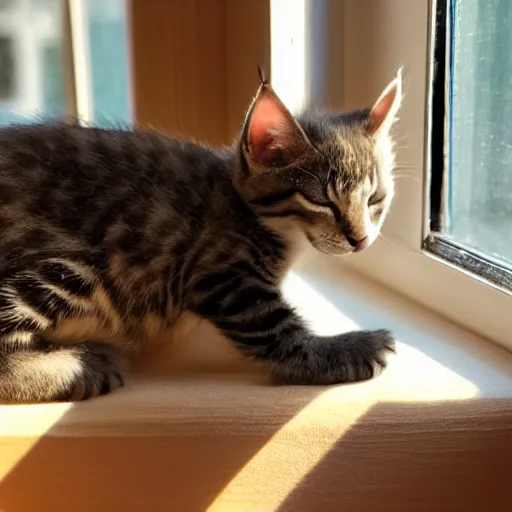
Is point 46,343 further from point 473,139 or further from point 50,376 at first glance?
point 473,139

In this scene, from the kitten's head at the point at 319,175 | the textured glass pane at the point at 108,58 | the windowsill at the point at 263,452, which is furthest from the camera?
the textured glass pane at the point at 108,58

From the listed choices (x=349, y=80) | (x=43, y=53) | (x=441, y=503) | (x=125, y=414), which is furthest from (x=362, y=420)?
(x=43, y=53)

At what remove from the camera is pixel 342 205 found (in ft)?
3.62

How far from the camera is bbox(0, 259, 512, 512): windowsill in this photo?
975 millimetres

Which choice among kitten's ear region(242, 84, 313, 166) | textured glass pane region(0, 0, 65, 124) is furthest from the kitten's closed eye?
textured glass pane region(0, 0, 65, 124)

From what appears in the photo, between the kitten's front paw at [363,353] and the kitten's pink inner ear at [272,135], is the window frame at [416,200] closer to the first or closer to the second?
the kitten's front paw at [363,353]

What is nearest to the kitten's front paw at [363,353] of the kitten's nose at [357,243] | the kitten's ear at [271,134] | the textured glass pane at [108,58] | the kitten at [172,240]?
the kitten at [172,240]

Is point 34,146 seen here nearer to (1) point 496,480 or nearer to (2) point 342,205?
(2) point 342,205

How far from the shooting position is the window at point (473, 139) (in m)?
1.17

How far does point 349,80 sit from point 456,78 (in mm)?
207

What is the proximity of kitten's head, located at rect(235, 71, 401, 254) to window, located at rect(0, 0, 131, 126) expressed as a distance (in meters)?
0.58

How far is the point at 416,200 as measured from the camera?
1.29 meters

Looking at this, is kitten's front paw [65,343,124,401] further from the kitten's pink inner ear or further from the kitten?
the kitten's pink inner ear

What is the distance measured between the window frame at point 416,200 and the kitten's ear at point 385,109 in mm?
76
